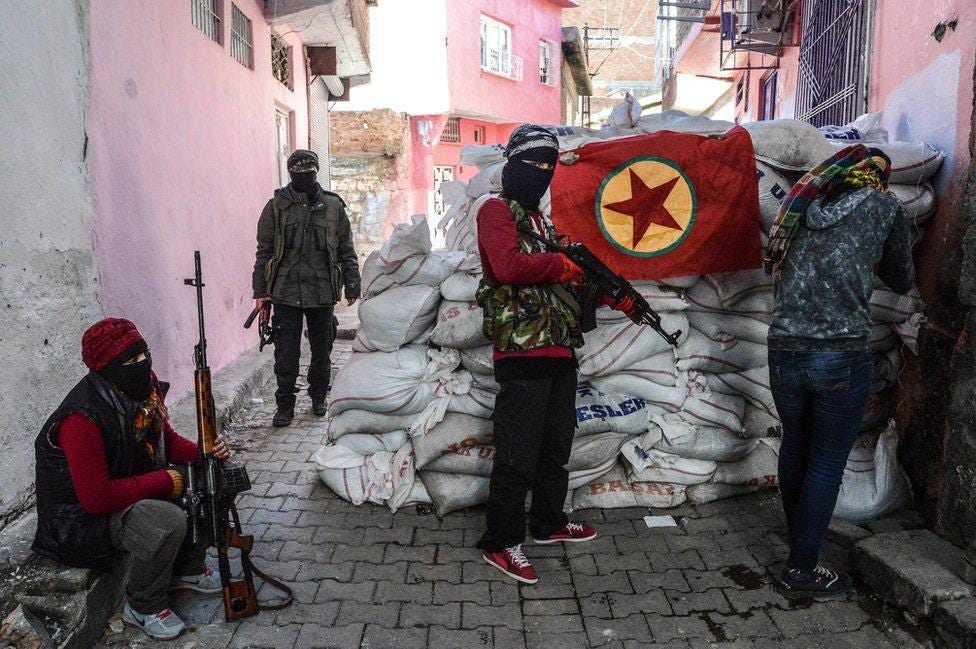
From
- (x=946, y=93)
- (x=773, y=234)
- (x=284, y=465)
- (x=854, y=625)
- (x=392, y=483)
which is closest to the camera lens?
(x=854, y=625)

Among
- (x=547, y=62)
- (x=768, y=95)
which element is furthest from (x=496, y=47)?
(x=768, y=95)

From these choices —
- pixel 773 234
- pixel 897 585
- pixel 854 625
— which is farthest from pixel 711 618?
pixel 773 234

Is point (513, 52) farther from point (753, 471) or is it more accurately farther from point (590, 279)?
point (590, 279)

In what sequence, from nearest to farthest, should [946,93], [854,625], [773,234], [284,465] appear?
[854,625] < [773,234] < [946,93] < [284,465]

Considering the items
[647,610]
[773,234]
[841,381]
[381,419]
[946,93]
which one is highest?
[946,93]

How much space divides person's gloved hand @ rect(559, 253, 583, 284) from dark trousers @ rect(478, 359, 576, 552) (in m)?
0.36

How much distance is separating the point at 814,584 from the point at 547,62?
68.0 feet

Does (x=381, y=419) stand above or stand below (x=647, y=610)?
above

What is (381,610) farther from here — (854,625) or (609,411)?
(854,625)

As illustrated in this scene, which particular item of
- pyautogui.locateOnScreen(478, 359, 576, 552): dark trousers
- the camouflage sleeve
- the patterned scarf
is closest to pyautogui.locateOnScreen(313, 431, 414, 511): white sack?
pyautogui.locateOnScreen(478, 359, 576, 552): dark trousers

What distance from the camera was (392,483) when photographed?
374cm

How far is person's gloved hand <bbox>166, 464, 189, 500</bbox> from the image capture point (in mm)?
2646

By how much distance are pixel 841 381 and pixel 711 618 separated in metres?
1.04

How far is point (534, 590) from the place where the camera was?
9.77ft
